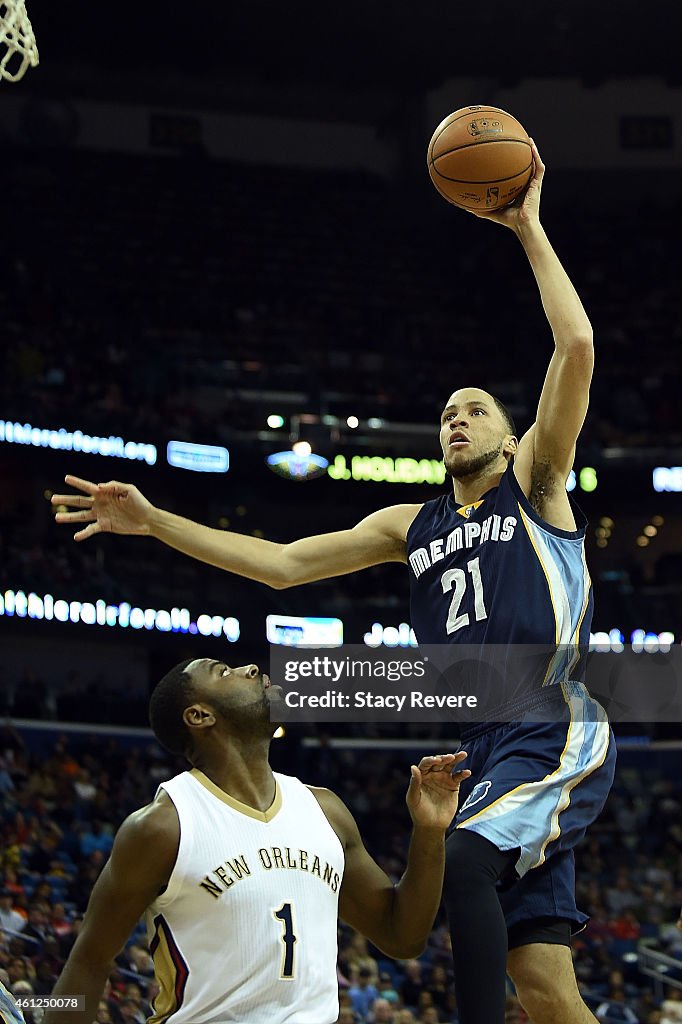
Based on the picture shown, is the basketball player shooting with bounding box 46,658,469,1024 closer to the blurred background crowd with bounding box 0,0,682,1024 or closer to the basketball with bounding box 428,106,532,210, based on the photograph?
the basketball with bounding box 428,106,532,210

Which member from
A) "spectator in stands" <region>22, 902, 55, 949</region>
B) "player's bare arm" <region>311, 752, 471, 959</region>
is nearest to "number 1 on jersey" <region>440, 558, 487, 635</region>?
"player's bare arm" <region>311, 752, 471, 959</region>

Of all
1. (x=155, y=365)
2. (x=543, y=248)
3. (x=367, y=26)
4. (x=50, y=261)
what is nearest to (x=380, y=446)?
(x=155, y=365)

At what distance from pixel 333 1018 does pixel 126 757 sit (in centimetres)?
1620

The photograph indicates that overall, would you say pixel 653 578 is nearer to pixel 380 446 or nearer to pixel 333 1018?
pixel 380 446

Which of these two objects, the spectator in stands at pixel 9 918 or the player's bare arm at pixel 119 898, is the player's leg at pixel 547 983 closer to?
the player's bare arm at pixel 119 898

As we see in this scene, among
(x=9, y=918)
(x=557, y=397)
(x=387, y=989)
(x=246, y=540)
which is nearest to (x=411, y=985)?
(x=387, y=989)

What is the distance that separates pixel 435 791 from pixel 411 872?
0.23 m

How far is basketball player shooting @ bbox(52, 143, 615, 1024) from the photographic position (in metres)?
3.88

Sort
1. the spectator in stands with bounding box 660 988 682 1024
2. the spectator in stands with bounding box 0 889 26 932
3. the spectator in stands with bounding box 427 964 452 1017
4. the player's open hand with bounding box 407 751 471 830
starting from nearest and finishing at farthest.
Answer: the player's open hand with bounding box 407 751 471 830 → the spectator in stands with bounding box 0 889 26 932 → the spectator in stands with bounding box 660 988 682 1024 → the spectator in stands with bounding box 427 964 452 1017

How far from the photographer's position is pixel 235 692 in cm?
389

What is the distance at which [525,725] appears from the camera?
413cm

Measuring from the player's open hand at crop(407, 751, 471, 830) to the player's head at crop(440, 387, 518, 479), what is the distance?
1.16 metres

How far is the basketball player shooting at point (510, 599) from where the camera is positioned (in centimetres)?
388

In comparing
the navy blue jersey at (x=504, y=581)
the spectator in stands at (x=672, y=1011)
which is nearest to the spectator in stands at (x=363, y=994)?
the spectator in stands at (x=672, y=1011)
